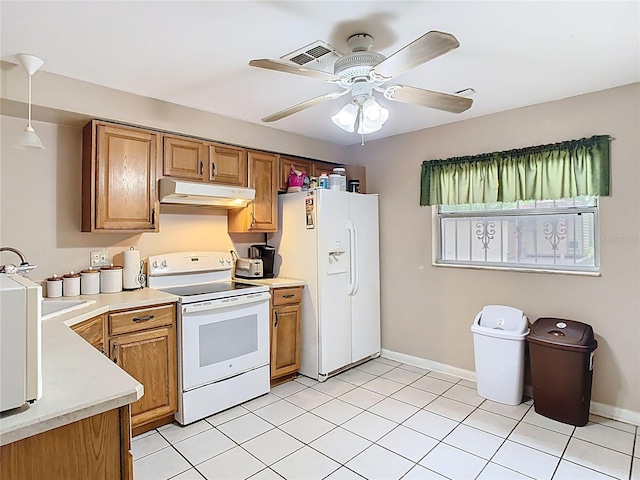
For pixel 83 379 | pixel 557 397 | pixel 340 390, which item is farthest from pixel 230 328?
pixel 557 397

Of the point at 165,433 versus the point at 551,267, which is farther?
the point at 551,267

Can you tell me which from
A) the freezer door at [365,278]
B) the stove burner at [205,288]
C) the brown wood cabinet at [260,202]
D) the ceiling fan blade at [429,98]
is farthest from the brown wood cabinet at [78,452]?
the freezer door at [365,278]

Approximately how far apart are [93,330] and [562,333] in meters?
3.12

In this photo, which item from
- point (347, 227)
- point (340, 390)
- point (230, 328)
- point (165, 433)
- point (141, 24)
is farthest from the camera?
point (347, 227)

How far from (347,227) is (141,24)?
7.71 feet

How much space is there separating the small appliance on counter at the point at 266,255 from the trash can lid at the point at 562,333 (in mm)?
2312

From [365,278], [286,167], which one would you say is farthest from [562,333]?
[286,167]

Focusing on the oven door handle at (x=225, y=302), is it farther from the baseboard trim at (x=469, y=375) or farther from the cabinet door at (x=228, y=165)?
the baseboard trim at (x=469, y=375)

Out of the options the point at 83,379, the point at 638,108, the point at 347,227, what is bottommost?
the point at 83,379

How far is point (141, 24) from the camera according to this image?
183cm

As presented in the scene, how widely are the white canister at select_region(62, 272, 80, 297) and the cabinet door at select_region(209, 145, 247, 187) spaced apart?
1248 millimetres

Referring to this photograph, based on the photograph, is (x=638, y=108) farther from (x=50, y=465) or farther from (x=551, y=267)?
(x=50, y=465)

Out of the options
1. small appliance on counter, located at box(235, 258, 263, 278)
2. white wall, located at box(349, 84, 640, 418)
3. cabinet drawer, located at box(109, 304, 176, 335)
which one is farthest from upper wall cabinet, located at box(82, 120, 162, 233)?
white wall, located at box(349, 84, 640, 418)

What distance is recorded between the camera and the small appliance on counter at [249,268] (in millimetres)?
3563
